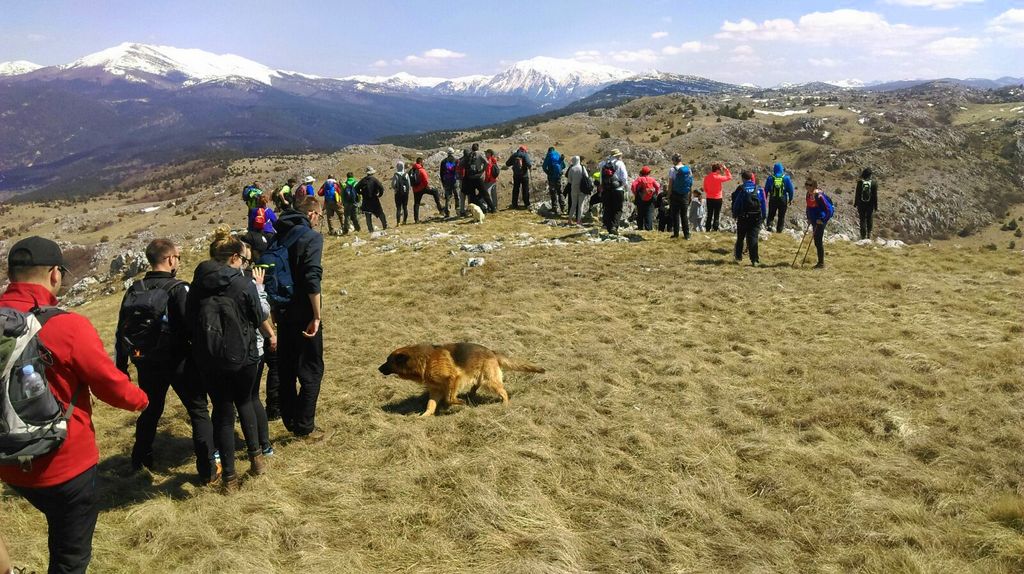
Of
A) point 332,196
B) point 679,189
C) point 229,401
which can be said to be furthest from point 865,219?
point 229,401

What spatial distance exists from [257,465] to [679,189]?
13.6 m

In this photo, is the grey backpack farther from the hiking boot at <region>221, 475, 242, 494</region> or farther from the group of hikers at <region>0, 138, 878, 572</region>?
the hiking boot at <region>221, 475, 242, 494</region>

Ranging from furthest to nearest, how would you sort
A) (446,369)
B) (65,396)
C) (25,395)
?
(446,369)
(65,396)
(25,395)

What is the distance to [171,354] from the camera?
15.1 feet

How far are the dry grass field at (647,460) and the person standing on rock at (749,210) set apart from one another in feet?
10.1

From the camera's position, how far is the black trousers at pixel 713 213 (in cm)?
1698

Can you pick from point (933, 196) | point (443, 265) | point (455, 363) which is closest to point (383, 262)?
point (443, 265)

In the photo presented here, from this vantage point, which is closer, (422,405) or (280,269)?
(280,269)

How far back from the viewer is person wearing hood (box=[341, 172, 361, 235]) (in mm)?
18641

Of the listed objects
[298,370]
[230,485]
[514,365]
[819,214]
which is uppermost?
[819,214]

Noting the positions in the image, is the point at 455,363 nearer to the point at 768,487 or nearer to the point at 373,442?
the point at 373,442

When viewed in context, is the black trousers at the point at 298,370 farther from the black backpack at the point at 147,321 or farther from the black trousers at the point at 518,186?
the black trousers at the point at 518,186

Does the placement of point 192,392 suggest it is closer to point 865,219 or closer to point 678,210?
point 678,210

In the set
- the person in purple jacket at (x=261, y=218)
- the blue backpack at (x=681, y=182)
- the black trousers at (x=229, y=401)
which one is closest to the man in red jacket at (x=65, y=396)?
the black trousers at (x=229, y=401)
